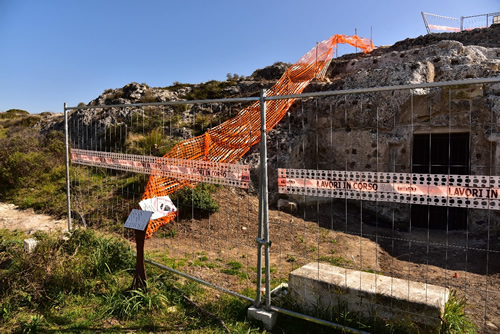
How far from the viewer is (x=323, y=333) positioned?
11.0 feet

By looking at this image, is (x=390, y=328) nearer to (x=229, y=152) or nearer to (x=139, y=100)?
(x=229, y=152)

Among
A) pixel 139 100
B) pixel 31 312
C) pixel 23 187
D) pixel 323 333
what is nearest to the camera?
pixel 323 333

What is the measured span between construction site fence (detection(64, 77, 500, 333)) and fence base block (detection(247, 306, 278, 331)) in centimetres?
8

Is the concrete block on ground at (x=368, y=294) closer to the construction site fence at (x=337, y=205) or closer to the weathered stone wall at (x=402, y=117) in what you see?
the construction site fence at (x=337, y=205)

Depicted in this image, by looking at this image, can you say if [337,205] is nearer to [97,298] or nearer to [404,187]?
[404,187]

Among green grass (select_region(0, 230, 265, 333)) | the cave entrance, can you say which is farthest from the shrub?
the cave entrance

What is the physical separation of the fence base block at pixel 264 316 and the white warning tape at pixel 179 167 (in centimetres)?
139

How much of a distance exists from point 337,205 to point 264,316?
6362 millimetres

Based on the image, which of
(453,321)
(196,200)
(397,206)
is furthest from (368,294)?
(397,206)

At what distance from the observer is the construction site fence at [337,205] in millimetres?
3566

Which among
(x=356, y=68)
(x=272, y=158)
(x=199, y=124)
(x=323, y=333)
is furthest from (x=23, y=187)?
(x=356, y=68)

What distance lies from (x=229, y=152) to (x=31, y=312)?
5.91 metres

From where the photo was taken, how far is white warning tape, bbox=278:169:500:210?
275 centimetres

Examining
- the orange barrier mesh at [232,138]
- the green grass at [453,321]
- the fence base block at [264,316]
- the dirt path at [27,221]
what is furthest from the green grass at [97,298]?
the dirt path at [27,221]
